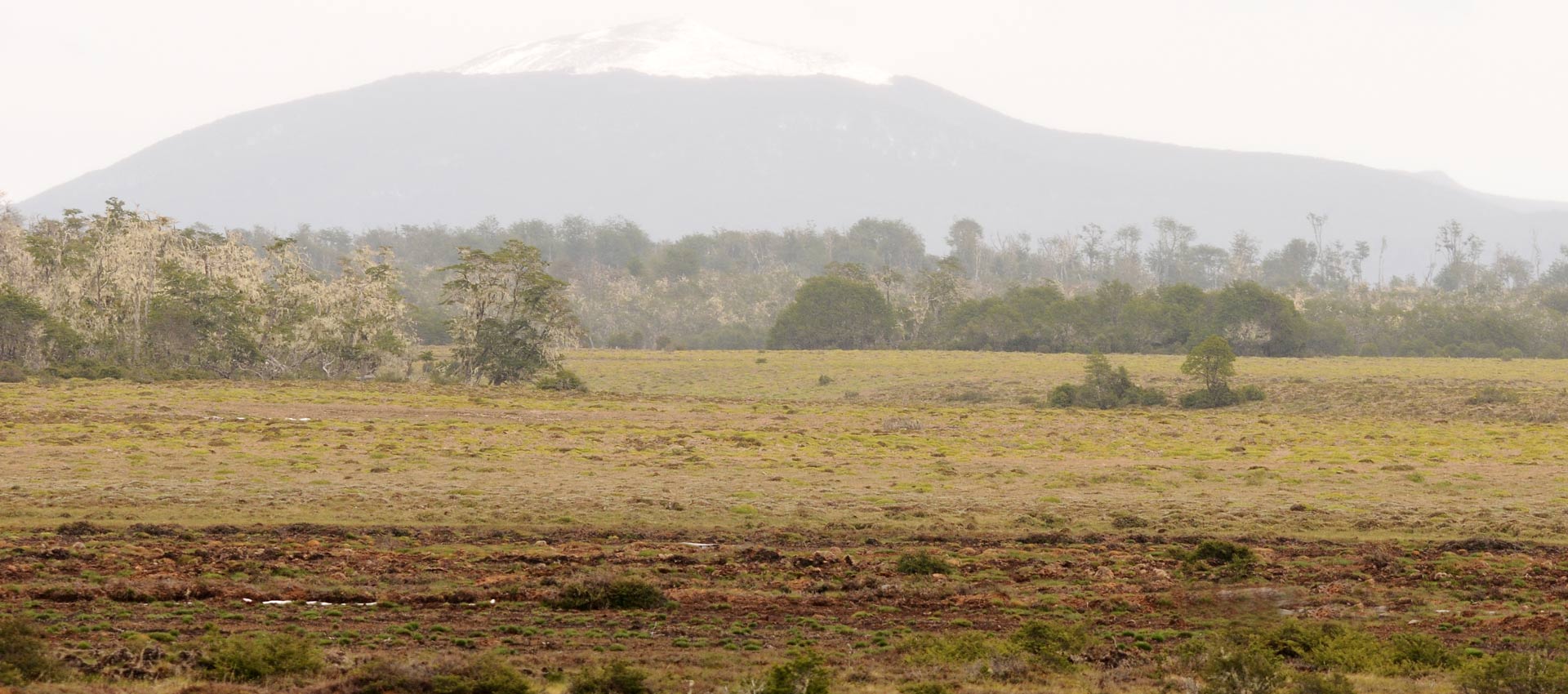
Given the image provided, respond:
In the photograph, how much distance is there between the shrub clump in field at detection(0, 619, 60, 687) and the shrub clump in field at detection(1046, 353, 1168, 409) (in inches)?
2103

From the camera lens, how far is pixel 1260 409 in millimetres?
60344

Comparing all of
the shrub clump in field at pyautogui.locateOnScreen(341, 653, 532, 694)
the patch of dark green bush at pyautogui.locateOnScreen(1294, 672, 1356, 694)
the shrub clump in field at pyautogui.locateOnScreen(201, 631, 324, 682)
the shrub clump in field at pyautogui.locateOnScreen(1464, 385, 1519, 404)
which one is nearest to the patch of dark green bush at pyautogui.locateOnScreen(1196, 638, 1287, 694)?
the patch of dark green bush at pyautogui.locateOnScreen(1294, 672, 1356, 694)

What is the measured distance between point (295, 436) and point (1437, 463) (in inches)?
1350

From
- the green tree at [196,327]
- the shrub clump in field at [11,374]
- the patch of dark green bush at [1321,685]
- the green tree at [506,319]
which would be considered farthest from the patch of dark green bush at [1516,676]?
the green tree at [196,327]

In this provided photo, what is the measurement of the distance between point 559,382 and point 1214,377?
32.9 metres

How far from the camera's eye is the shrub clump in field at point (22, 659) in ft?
45.6

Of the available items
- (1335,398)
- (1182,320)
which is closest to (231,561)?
(1335,398)

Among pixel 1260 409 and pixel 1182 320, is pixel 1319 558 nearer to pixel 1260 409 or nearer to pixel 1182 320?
pixel 1260 409

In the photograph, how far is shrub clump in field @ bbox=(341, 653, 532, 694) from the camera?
14383 millimetres

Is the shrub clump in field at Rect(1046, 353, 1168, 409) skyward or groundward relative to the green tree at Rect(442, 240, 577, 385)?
groundward

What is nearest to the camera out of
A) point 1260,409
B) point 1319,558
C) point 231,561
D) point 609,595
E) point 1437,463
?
point 609,595

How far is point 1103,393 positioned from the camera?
210 ft

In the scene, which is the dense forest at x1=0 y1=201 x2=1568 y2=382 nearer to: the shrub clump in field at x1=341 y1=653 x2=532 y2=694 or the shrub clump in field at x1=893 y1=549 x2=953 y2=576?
the shrub clump in field at x1=893 y1=549 x2=953 y2=576

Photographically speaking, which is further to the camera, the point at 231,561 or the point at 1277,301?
the point at 1277,301
